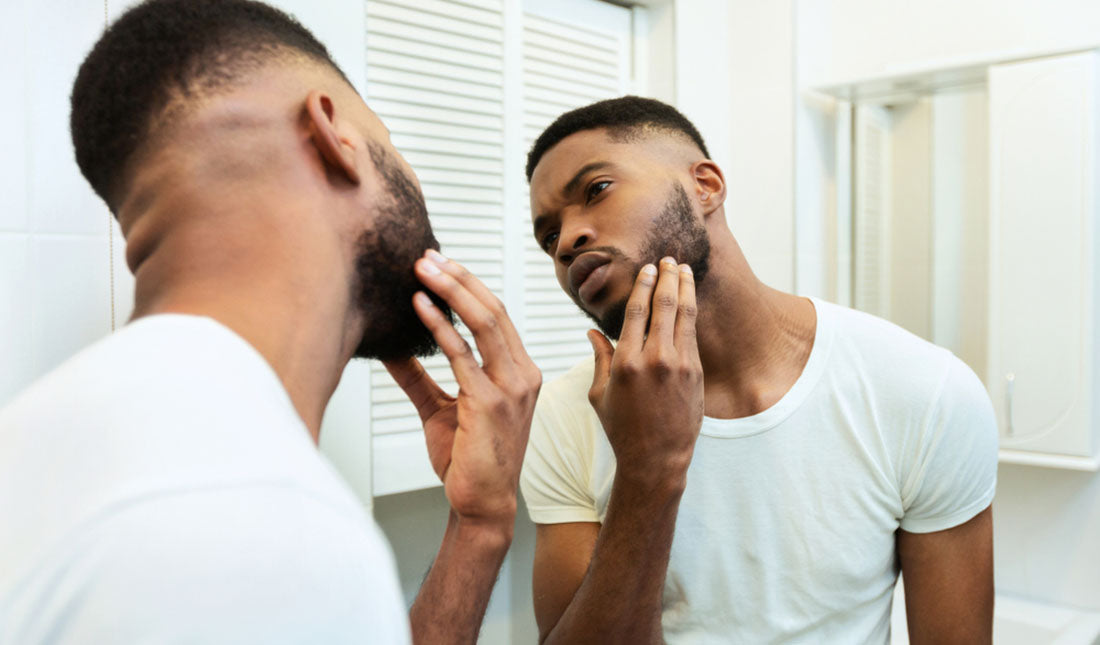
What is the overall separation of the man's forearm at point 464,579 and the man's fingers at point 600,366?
291 millimetres

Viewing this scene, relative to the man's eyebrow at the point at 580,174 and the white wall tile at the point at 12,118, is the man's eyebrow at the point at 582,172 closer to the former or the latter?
the man's eyebrow at the point at 580,174

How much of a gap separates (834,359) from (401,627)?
803mm

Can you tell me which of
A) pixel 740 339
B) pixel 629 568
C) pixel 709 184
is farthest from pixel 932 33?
pixel 629 568

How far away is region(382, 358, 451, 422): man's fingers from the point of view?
0.87 m

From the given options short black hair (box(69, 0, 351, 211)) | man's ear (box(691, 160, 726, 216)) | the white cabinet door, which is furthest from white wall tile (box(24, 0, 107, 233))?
the white cabinet door

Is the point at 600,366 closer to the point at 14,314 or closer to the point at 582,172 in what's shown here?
the point at 582,172

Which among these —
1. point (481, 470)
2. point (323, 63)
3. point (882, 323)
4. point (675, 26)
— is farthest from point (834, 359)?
point (675, 26)

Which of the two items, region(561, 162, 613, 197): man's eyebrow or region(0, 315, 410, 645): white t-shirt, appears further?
region(561, 162, 613, 197): man's eyebrow

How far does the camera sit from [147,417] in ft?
1.16

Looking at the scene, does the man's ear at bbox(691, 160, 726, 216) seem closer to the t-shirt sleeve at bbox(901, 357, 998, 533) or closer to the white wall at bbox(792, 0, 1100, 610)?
the t-shirt sleeve at bbox(901, 357, 998, 533)

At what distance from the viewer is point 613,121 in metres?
1.07

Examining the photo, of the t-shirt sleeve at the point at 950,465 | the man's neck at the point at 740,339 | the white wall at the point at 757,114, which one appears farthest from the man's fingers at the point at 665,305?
the white wall at the point at 757,114

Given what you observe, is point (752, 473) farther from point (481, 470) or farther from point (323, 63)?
point (323, 63)

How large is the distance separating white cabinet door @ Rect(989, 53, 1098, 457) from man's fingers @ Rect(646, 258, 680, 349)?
3.14 feet
